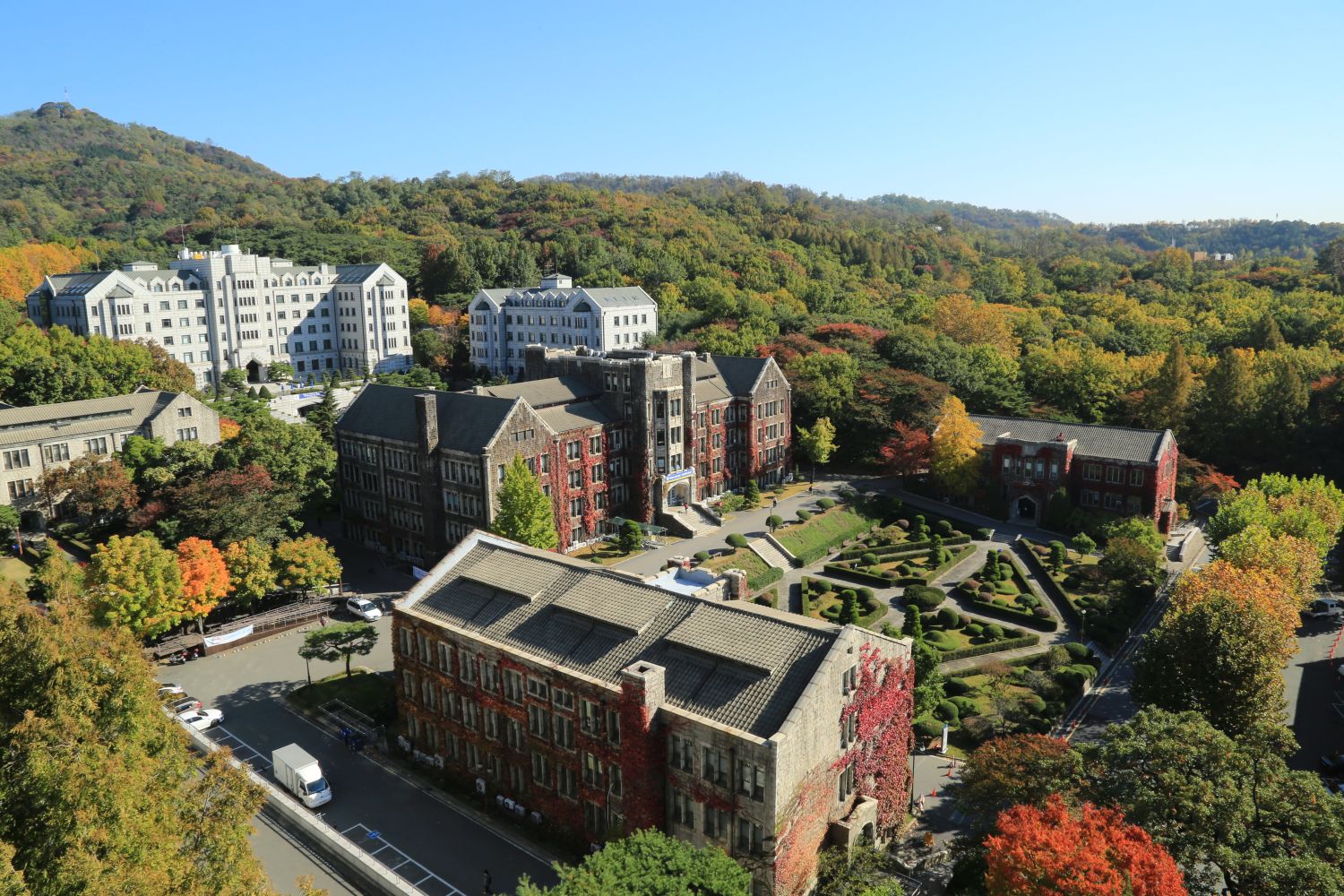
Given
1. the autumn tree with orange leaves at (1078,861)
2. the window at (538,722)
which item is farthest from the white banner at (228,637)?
the autumn tree with orange leaves at (1078,861)

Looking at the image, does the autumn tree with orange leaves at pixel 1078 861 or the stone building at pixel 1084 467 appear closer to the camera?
the autumn tree with orange leaves at pixel 1078 861

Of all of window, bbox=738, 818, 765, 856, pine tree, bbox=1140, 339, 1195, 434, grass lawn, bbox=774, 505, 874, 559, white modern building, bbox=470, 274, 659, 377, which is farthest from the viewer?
white modern building, bbox=470, 274, 659, 377

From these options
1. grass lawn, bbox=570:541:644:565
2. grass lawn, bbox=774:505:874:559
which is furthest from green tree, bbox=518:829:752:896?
grass lawn, bbox=774:505:874:559

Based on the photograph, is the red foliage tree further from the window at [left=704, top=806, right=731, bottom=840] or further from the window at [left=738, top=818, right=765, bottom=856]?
the window at [left=738, top=818, right=765, bottom=856]

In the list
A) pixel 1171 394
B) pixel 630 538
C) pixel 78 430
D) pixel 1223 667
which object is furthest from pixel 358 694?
pixel 1171 394

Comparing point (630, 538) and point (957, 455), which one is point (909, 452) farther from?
point (630, 538)

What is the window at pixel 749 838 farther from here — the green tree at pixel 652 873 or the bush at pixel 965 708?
the bush at pixel 965 708

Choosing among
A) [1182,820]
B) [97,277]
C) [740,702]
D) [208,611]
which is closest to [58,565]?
[208,611]
